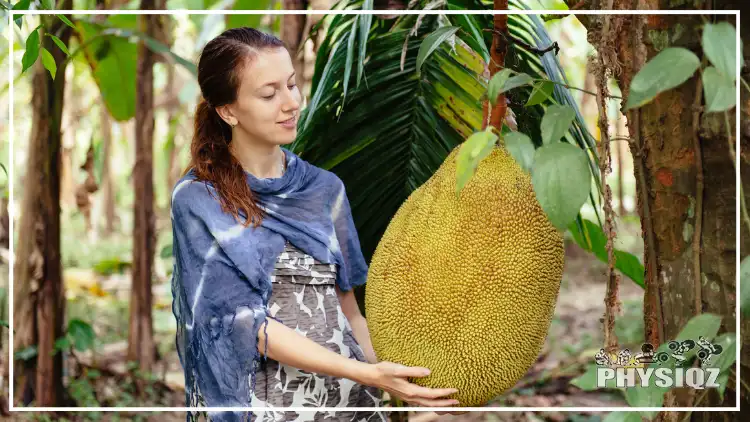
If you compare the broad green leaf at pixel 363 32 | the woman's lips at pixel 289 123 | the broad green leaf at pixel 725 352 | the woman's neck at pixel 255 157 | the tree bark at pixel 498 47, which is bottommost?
the broad green leaf at pixel 725 352

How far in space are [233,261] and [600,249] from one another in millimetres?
713

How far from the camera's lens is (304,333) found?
3.72 ft

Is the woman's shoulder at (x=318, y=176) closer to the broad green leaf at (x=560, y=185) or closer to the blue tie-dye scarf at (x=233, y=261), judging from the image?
the blue tie-dye scarf at (x=233, y=261)

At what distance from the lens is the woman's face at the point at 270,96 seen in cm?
107

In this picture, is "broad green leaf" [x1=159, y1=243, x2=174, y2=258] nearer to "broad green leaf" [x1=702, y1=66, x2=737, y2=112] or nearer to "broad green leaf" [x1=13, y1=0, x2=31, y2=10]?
"broad green leaf" [x1=13, y1=0, x2=31, y2=10]

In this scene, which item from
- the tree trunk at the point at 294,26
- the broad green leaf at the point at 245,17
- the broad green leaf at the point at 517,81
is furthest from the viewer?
the broad green leaf at the point at 245,17

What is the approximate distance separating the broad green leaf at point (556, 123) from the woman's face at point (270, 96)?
40cm

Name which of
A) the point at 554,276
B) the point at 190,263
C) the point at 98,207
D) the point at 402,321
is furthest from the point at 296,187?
the point at 98,207

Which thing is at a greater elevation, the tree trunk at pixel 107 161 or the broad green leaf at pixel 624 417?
the tree trunk at pixel 107 161

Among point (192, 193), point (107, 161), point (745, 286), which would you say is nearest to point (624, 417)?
point (745, 286)

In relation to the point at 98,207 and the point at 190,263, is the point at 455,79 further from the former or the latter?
the point at 98,207

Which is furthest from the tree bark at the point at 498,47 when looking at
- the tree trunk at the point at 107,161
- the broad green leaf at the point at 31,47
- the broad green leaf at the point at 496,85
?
the tree trunk at the point at 107,161

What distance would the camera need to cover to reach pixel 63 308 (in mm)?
2475

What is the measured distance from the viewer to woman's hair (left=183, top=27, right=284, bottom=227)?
108cm
